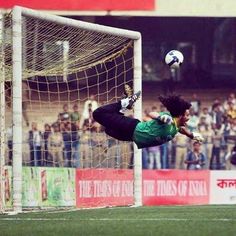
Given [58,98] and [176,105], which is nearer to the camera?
[176,105]

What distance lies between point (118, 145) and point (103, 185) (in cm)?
186

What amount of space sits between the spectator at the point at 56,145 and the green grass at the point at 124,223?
7.71 m

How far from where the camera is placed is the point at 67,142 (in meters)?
22.4

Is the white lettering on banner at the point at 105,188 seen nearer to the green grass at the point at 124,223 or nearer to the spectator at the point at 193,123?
the spectator at the point at 193,123

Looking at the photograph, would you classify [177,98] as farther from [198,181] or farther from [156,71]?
[156,71]

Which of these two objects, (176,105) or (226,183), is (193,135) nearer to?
(176,105)

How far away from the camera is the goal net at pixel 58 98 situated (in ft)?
50.4

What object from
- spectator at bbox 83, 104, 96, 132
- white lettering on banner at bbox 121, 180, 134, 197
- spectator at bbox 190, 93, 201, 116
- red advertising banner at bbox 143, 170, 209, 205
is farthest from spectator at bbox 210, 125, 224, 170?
white lettering on banner at bbox 121, 180, 134, 197

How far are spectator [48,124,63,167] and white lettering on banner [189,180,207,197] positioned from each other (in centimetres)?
294

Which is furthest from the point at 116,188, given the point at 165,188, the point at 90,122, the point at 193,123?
the point at 193,123

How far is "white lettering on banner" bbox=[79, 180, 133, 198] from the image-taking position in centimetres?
2095

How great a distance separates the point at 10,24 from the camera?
15453mm

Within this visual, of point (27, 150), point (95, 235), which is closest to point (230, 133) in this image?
point (27, 150)

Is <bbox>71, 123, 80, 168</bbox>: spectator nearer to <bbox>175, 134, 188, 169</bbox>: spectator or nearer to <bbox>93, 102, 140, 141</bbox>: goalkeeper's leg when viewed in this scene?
<bbox>175, 134, 188, 169</bbox>: spectator
